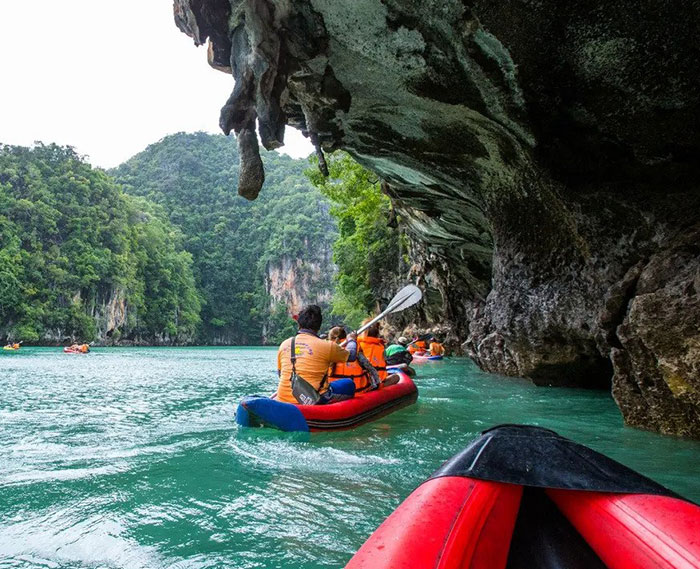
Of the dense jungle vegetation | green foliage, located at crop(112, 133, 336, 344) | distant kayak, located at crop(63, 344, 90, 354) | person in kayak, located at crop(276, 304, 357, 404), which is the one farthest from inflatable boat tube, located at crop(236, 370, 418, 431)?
green foliage, located at crop(112, 133, 336, 344)

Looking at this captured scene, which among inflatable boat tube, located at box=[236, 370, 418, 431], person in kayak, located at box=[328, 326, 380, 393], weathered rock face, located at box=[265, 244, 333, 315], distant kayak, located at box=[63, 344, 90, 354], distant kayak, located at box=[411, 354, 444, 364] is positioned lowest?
distant kayak, located at box=[63, 344, 90, 354]

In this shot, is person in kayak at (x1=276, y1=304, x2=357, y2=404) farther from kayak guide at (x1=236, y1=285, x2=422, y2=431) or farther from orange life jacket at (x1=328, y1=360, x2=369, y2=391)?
orange life jacket at (x1=328, y1=360, x2=369, y2=391)

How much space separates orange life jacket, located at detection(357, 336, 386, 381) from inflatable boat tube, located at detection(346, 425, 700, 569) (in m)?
4.82

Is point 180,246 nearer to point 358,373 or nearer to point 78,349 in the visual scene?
point 78,349

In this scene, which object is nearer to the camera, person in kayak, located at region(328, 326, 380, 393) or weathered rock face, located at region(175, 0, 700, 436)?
weathered rock face, located at region(175, 0, 700, 436)

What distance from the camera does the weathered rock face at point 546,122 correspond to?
12.9ft

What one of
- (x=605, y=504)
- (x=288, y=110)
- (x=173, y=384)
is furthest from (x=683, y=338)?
(x=173, y=384)

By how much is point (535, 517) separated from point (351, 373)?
4.10 m

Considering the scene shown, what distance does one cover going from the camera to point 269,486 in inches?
127

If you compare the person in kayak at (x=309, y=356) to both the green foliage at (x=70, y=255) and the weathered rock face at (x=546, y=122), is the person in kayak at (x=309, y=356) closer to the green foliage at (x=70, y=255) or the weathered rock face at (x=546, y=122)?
the weathered rock face at (x=546, y=122)

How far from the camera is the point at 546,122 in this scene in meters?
5.03

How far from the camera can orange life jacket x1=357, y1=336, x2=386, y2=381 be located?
6.86 m

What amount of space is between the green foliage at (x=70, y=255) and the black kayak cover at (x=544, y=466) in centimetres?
4499

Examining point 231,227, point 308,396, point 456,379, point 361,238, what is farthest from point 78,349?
point 231,227
